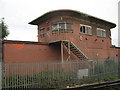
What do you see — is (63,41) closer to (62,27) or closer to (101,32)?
(62,27)

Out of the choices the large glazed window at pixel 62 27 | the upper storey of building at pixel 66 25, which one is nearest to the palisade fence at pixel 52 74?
the upper storey of building at pixel 66 25

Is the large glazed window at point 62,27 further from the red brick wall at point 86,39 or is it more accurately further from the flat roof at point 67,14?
the flat roof at point 67,14

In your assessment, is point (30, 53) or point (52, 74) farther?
point (30, 53)

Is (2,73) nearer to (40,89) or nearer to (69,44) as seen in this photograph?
(40,89)

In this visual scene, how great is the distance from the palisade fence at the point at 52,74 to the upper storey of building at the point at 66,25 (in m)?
5.02

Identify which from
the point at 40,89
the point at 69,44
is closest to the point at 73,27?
the point at 69,44

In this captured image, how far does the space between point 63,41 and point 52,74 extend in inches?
222

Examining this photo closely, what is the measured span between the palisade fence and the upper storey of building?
5.02 meters

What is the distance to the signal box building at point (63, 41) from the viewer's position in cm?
1378

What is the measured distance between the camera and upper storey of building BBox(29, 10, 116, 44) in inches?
671

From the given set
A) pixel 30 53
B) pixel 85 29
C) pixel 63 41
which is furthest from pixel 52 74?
pixel 85 29

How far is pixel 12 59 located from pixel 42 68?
3.71 m

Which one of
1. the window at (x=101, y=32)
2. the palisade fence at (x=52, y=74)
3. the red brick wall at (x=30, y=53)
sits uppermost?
the window at (x=101, y=32)

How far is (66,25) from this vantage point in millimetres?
17203
